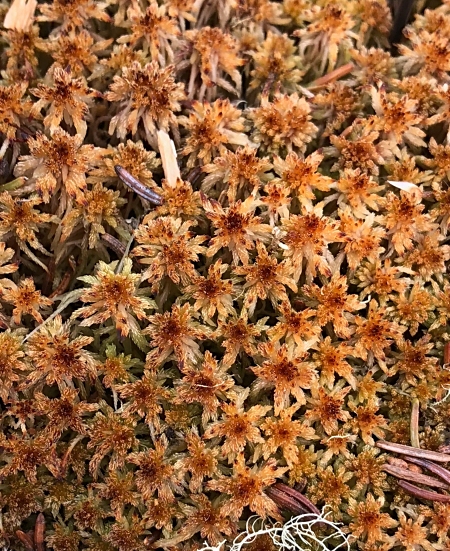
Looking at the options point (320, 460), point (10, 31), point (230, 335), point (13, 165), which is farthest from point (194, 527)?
point (10, 31)

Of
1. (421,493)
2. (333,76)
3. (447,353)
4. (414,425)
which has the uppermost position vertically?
(333,76)

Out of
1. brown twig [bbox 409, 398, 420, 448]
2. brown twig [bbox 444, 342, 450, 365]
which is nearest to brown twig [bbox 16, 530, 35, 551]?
brown twig [bbox 409, 398, 420, 448]

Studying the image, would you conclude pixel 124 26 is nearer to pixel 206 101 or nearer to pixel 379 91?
pixel 206 101

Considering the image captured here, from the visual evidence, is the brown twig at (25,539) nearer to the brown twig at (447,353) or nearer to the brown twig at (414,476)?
the brown twig at (414,476)

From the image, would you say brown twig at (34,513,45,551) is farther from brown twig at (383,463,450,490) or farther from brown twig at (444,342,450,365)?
brown twig at (444,342,450,365)

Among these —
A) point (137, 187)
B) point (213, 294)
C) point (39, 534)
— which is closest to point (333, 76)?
point (137, 187)

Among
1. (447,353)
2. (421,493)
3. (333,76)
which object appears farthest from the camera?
(333,76)

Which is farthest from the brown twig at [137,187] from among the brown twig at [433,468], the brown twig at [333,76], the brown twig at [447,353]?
the brown twig at [433,468]

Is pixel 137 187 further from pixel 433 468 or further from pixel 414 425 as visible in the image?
pixel 433 468
